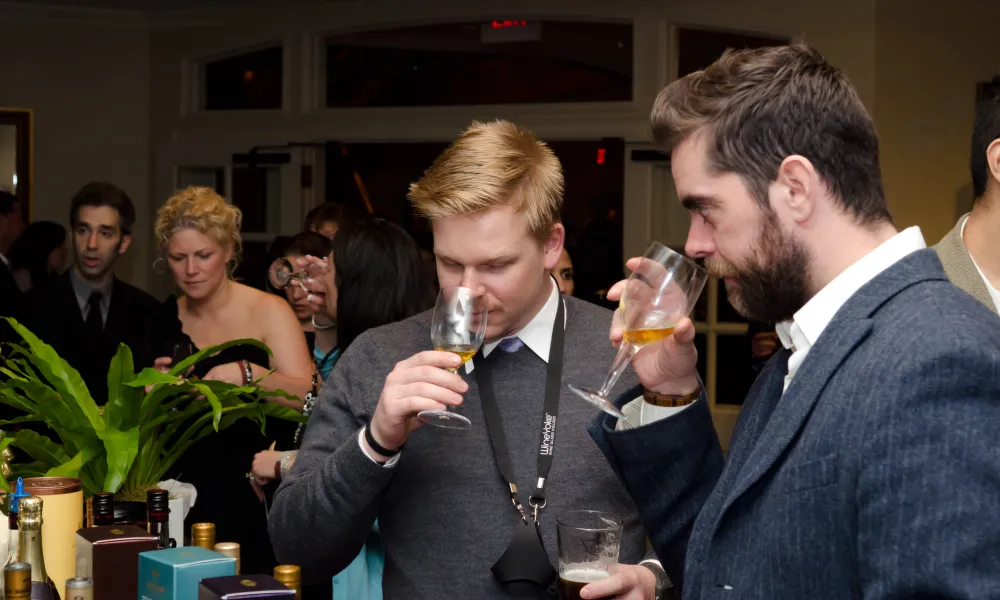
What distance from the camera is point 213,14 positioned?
23.8 ft

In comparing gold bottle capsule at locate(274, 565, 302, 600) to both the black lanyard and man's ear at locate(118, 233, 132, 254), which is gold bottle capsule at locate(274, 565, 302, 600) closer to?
the black lanyard

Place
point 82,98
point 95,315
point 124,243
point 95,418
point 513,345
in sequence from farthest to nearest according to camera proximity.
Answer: point 82,98
point 124,243
point 95,315
point 95,418
point 513,345

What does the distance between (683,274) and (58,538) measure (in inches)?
42.1

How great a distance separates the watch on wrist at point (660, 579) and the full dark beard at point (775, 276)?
58cm

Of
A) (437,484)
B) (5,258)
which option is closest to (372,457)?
(437,484)

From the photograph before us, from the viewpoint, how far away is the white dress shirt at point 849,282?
1.23 meters

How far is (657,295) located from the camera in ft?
4.97

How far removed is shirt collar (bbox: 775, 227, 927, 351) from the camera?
4.02 feet

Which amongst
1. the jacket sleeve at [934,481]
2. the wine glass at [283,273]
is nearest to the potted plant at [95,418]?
the jacket sleeve at [934,481]

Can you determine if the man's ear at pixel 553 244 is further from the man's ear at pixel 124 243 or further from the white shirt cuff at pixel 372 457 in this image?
the man's ear at pixel 124 243

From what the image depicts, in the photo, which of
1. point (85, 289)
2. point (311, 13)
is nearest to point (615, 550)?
point (85, 289)

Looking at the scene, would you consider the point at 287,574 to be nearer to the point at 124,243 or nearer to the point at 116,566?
the point at 116,566

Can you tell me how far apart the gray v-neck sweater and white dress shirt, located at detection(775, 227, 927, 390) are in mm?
574

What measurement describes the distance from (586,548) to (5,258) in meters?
5.50
